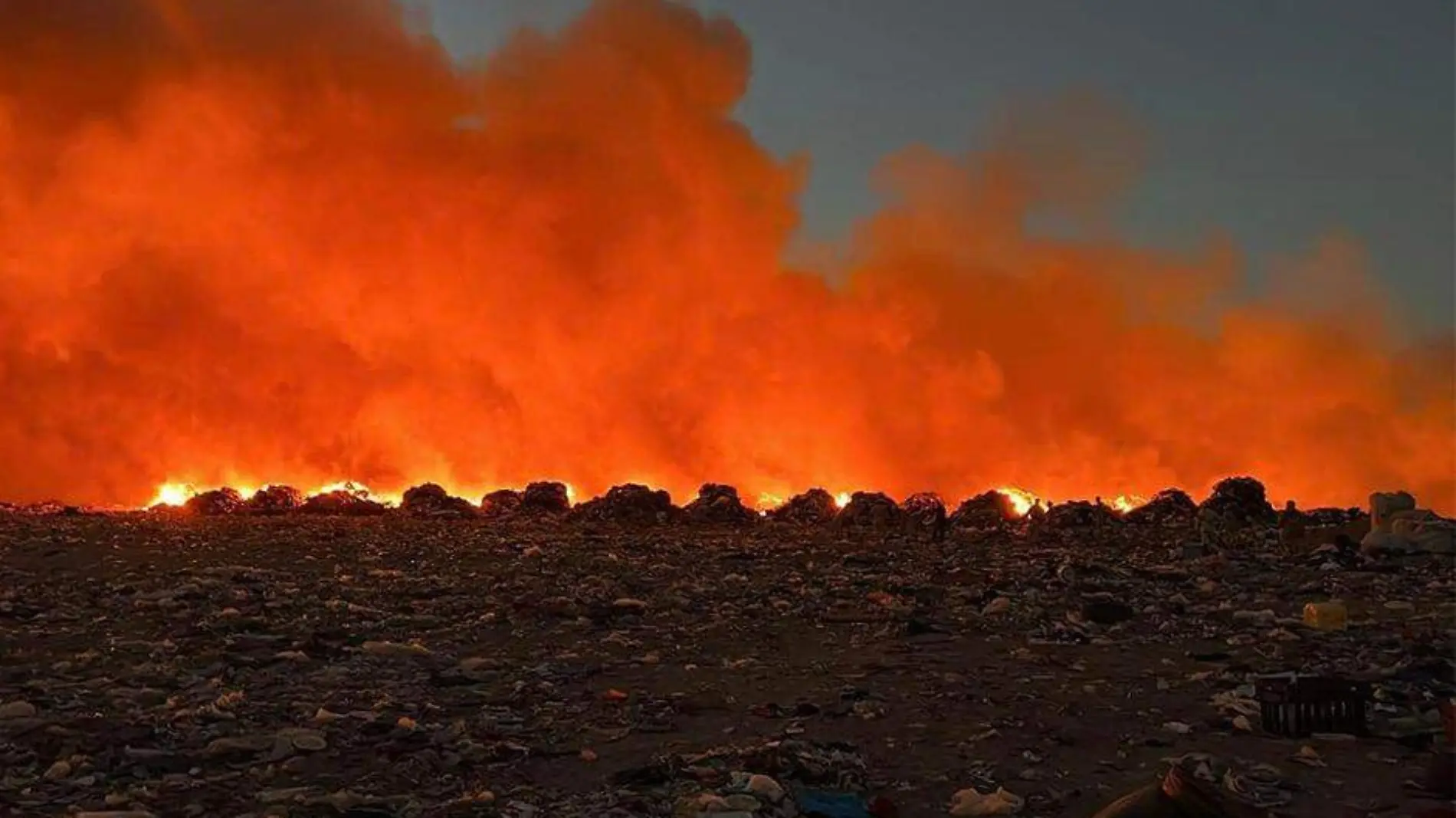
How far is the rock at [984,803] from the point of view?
4.68 meters

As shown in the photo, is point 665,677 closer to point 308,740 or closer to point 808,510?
point 308,740

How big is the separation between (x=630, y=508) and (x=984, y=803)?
13247mm

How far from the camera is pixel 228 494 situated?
19.5 m

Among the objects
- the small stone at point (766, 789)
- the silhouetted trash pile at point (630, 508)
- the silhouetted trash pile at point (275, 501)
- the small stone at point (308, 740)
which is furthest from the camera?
the silhouetted trash pile at point (275, 501)

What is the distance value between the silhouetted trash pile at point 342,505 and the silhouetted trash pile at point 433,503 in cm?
47

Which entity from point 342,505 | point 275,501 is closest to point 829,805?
point 342,505

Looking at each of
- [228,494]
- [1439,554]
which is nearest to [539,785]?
[1439,554]

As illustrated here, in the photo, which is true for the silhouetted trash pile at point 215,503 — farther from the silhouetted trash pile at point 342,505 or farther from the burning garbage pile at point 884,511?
the silhouetted trash pile at point 342,505

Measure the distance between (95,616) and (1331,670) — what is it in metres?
9.07

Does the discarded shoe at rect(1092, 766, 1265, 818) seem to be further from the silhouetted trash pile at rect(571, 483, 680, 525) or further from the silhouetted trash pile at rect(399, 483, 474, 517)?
the silhouetted trash pile at rect(399, 483, 474, 517)

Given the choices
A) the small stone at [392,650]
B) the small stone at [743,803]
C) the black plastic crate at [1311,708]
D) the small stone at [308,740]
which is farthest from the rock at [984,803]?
the small stone at [392,650]

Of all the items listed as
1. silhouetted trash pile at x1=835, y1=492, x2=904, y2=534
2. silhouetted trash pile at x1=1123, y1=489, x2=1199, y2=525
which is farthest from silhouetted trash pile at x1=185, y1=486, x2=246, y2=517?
silhouetted trash pile at x1=1123, y1=489, x2=1199, y2=525

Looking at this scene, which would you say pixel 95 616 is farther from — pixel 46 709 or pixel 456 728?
pixel 456 728

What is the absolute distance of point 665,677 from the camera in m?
7.01
